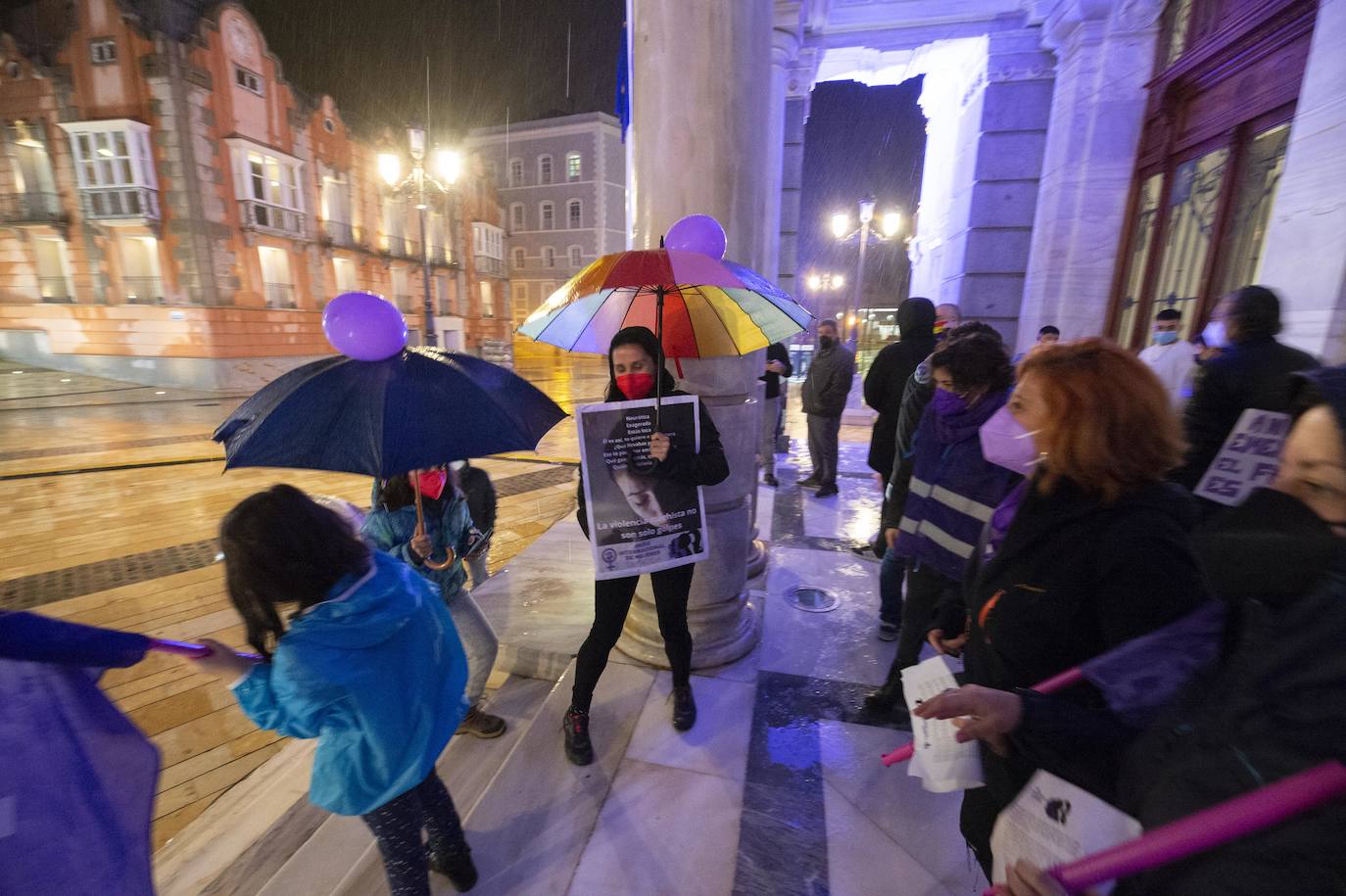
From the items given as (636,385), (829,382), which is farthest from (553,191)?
(636,385)

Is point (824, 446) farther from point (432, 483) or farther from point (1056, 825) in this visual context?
point (1056, 825)

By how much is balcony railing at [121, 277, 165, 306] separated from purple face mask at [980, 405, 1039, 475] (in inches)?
843

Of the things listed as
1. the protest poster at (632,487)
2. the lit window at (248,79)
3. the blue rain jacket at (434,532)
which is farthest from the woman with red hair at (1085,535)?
the lit window at (248,79)

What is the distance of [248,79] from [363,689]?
22788 mm

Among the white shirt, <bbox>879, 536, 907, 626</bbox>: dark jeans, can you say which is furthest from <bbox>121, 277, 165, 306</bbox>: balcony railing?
the white shirt

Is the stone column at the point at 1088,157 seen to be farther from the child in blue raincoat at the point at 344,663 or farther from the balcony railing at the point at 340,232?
the balcony railing at the point at 340,232

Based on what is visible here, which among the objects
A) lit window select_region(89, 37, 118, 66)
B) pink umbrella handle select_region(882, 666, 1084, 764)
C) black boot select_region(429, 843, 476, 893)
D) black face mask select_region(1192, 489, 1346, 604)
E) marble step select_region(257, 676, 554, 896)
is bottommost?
marble step select_region(257, 676, 554, 896)

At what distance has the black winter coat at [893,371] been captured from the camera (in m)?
3.84

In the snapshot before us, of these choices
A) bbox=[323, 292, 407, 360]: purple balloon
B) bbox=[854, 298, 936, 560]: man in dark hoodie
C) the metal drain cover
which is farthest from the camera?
bbox=[854, 298, 936, 560]: man in dark hoodie

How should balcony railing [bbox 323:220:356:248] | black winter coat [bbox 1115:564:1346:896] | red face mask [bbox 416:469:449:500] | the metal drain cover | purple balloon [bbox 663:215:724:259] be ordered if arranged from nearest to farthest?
black winter coat [bbox 1115:564:1346:896] < purple balloon [bbox 663:215:724:259] < red face mask [bbox 416:469:449:500] < the metal drain cover < balcony railing [bbox 323:220:356:248]

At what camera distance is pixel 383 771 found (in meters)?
1.51

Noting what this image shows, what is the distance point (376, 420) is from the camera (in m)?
1.78

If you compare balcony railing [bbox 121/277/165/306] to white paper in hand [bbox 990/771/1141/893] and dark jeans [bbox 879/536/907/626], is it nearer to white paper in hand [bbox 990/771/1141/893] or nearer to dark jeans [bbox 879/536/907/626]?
dark jeans [bbox 879/536/907/626]

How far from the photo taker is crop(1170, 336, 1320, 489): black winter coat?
2.58m
